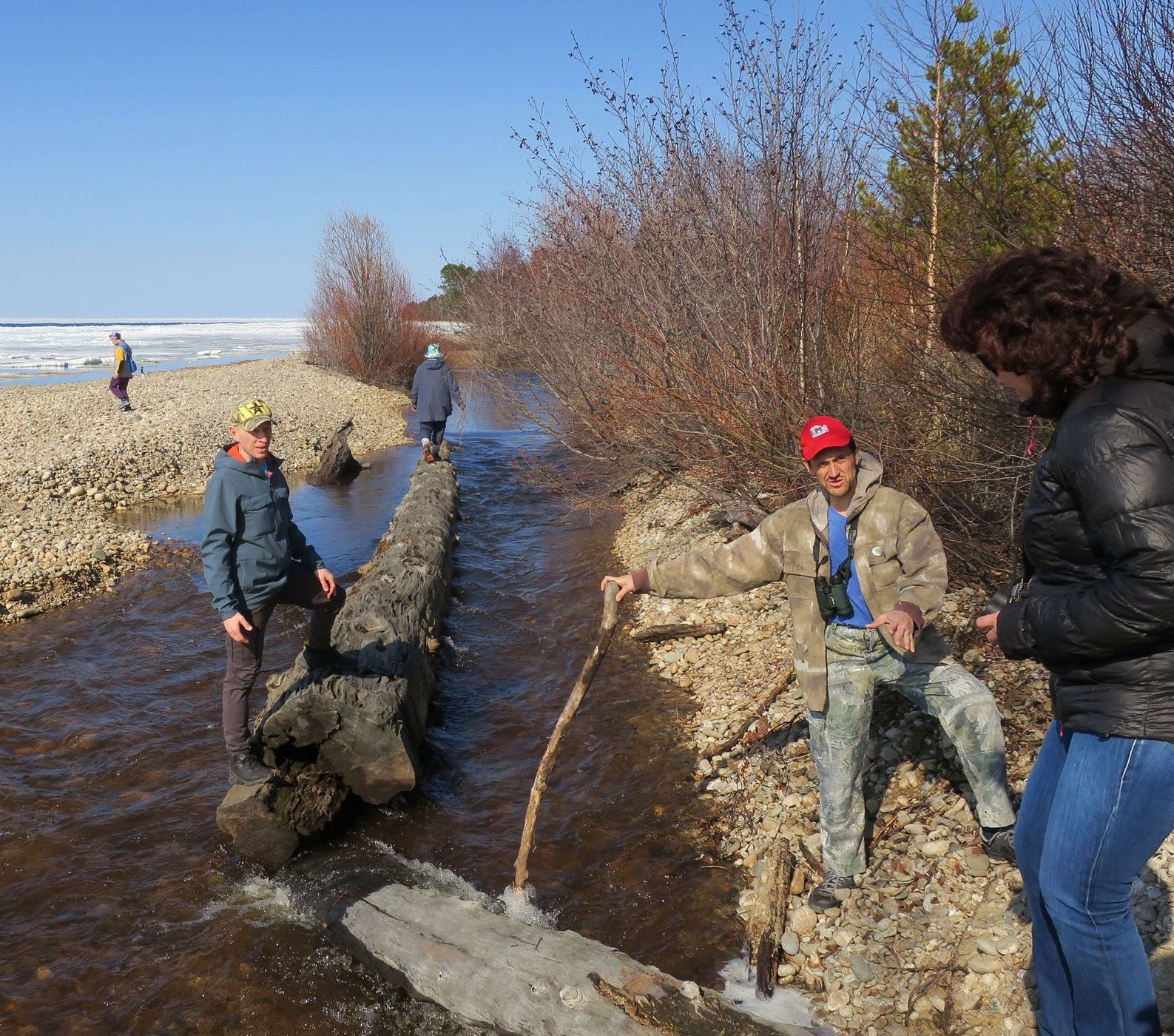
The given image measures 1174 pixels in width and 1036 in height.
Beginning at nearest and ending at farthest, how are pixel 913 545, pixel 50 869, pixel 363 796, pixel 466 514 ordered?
pixel 913 545 → pixel 50 869 → pixel 363 796 → pixel 466 514

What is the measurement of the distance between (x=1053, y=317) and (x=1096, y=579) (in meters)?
0.66

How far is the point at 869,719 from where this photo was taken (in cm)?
389

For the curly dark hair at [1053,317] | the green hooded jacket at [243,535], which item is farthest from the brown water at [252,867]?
the curly dark hair at [1053,317]

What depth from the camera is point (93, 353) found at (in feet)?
206

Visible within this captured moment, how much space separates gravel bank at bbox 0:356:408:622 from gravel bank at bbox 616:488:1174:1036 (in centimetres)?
740

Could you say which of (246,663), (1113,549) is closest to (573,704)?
(246,663)

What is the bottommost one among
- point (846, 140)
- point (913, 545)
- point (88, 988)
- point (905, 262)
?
point (88, 988)

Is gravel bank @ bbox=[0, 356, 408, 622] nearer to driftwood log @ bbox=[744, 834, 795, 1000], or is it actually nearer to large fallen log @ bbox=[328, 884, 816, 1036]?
large fallen log @ bbox=[328, 884, 816, 1036]

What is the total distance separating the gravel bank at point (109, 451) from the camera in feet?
33.8

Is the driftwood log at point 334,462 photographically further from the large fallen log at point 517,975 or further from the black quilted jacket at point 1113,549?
the black quilted jacket at point 1113,549

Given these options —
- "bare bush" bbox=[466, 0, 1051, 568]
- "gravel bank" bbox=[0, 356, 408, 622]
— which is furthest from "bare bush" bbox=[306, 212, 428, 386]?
"bare bush" bbox=[466, 0, 1051, 568]

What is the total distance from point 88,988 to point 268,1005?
2.92 feet

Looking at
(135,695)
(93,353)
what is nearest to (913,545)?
(135,695)

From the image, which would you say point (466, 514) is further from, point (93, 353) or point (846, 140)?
point (93, 353)
